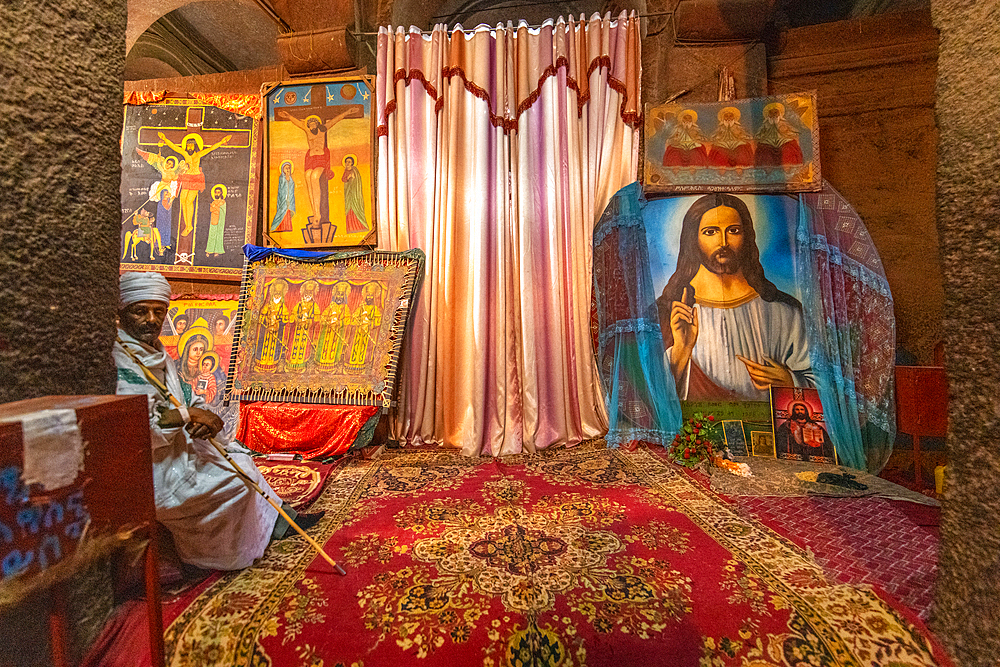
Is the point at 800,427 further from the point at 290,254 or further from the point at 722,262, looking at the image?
the point at 290,254

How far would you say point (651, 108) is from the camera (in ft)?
13.5

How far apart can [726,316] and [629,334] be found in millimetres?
806

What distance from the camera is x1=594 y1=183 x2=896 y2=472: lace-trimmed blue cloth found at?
338 centimetres

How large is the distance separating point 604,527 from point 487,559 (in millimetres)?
659

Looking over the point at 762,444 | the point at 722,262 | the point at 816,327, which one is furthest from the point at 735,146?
the point at 762,444

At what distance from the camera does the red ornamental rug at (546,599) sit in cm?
152

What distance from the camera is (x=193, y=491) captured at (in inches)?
71.5

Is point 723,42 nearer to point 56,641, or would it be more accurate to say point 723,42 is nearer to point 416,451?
point 416,451

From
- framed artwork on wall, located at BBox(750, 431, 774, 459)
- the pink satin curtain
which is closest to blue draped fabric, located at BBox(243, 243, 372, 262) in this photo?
the pink satin curtain

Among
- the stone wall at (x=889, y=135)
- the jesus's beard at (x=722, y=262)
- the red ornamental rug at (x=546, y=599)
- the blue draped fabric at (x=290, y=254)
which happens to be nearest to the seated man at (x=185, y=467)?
the red ornamental rug at (x=546, y=599)

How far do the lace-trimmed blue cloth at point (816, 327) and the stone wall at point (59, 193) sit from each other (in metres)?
3.34

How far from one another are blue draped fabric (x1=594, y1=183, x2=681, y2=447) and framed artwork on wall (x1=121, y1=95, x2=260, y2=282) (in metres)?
3.54

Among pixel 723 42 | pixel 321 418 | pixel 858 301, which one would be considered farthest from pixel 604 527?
pixel 723 42

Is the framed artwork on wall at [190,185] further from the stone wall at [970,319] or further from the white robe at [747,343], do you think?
the stone wall at [970,319]
